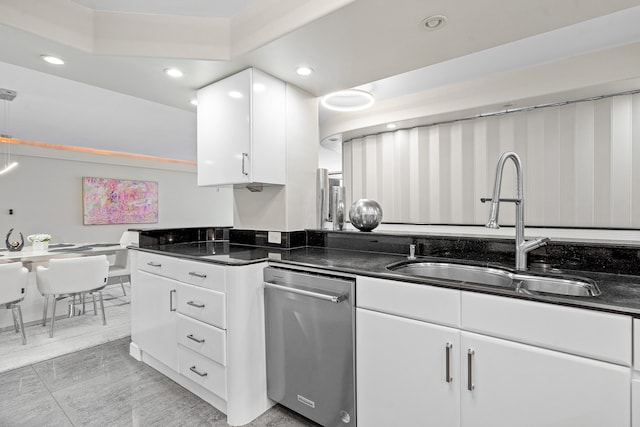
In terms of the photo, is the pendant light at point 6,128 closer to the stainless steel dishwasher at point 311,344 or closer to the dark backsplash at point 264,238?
the dark backsplash at point 264,238

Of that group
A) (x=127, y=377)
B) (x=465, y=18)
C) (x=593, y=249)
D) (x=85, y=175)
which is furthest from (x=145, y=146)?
(x=593, y=249)

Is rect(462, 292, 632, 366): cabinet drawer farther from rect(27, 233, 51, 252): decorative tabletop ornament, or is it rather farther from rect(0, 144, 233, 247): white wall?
rect(0, 144, 233, 247): white wall

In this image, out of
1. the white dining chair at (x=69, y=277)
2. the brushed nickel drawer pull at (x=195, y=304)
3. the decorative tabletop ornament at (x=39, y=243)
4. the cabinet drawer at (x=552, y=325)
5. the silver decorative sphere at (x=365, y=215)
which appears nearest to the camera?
the cabinet drawer at (x=552, y=325)

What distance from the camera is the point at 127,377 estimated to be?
83.6 inches

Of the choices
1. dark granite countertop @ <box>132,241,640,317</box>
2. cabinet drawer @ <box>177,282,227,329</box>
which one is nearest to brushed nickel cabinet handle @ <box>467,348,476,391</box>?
dark granite countertop @ <box>132,241,640,317</box>

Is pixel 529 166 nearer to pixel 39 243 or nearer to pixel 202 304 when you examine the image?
pixel 202 304

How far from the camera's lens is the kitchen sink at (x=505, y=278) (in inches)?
47.2

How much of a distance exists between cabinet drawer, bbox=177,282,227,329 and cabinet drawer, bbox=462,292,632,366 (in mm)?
1188

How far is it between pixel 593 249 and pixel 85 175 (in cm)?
726

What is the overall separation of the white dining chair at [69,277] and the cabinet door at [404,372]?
119 inches

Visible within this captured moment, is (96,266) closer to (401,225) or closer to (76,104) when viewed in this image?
(76,104)

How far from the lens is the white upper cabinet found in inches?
80.2

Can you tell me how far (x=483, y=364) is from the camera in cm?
106

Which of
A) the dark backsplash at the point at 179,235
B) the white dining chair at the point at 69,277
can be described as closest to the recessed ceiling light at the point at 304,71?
the dark backsplash at the point at 179,235
